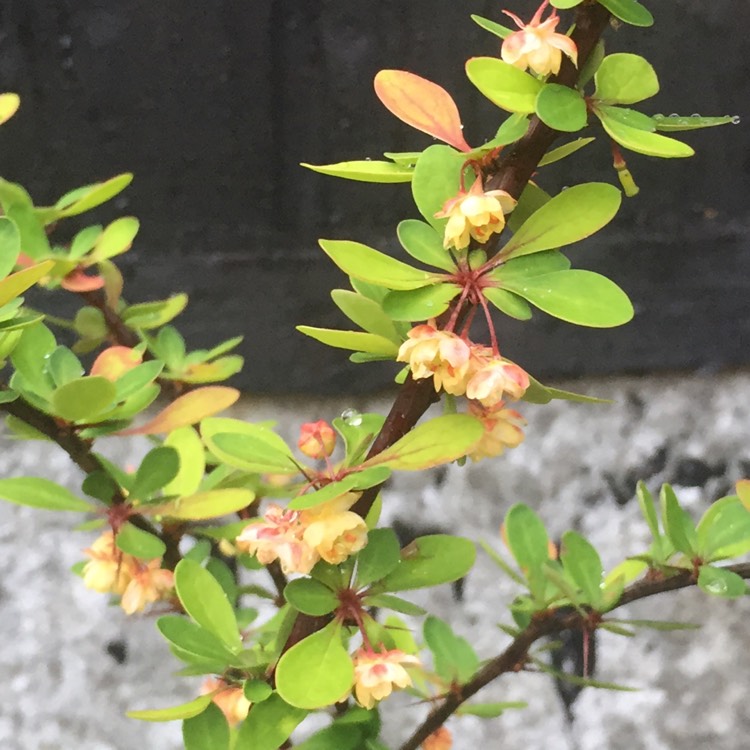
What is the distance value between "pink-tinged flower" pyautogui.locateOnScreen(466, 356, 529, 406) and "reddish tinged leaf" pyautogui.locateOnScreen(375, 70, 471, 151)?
0.26 feet

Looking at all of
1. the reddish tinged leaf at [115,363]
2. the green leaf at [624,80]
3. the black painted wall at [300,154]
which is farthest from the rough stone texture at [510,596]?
the green leaf at [624,80]

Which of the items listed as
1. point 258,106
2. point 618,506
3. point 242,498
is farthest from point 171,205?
point 618,506

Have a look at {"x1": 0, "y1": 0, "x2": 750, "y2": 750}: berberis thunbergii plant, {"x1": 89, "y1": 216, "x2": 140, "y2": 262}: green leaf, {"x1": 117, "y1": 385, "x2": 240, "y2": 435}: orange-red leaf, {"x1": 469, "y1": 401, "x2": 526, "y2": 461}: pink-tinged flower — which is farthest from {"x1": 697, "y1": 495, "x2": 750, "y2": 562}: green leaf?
{"x1": 89, "y1": 216, "x2": 140, "y2": 262}: green leaf

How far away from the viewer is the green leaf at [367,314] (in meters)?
0.26

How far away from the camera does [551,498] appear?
645 mm

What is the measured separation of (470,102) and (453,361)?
1.21 ft

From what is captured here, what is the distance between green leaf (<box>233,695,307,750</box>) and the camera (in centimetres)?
25

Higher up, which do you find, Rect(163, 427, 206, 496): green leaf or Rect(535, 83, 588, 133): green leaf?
Rect(535, 83, 588, 133): green leaf

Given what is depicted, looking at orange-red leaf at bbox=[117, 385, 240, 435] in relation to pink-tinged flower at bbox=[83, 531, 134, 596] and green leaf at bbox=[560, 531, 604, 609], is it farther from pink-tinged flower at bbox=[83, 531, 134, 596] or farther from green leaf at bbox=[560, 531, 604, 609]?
green leaf at bbox=[560, 531, 604, 609]

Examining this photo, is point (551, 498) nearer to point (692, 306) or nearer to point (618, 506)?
point (618, 506)

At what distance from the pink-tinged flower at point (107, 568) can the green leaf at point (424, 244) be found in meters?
0.19

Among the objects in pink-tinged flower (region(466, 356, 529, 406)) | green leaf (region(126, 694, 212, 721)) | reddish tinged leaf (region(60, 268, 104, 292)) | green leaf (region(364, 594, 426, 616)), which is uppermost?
pink-tinged flower (region(466, 356, 529, 406))

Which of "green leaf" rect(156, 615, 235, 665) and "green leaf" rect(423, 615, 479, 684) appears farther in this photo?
"green leaf" rect(423, 615, 479, 684)

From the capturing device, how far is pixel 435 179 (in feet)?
0.75
